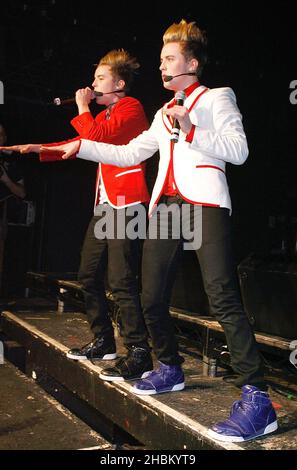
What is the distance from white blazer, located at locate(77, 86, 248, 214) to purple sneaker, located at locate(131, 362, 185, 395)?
0.79m

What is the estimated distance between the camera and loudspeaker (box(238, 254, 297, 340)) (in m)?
2.51

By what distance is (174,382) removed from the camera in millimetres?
2420

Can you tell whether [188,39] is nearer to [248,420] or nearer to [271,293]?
[271,293]

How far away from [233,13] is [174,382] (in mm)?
4853

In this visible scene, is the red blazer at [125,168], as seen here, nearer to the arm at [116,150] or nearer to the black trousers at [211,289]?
the arm at [116,150]

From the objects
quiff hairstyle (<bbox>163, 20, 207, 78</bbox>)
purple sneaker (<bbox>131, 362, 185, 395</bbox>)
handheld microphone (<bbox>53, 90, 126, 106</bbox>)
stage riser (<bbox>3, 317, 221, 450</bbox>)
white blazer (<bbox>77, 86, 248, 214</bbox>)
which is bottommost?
stage riser (<bbox>3, 317, 221, 450</bbox>)

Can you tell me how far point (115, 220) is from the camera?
2740mm

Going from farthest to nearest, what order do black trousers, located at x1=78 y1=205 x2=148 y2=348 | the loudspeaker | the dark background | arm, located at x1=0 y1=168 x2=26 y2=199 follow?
the dark background < arm, located at x1=0 y1=168 x2=26 y2=199 < black trousers, located at x1=78 y1=205 x2=148 y2=348 < the loudspeaker

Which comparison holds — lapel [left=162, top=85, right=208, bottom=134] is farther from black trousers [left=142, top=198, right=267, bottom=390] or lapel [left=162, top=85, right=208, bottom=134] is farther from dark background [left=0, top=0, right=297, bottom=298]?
dark background [left=0, top=0, right=297, bottom=298]

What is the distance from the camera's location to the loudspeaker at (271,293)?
251 centimetres

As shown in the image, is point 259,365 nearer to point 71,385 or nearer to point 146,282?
point 146,282

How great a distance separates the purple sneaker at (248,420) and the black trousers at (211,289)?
0.16 ft

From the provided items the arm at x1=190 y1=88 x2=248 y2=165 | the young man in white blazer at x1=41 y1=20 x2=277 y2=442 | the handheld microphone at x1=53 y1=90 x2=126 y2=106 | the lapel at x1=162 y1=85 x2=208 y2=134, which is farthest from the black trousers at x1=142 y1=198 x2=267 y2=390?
the handheld microphone at x1=53 y1=90 x2=126 y2=106

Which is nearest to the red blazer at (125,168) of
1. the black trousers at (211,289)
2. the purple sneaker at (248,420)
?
the black trousers at (211,289)
